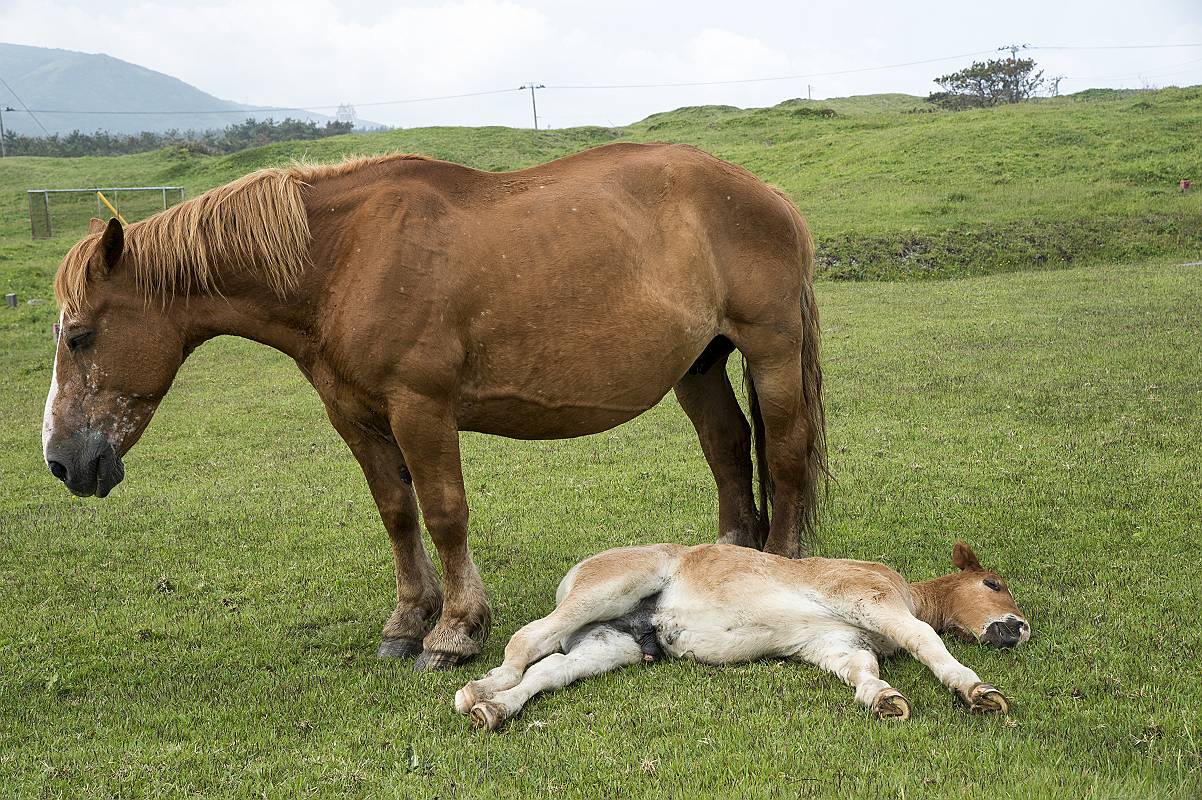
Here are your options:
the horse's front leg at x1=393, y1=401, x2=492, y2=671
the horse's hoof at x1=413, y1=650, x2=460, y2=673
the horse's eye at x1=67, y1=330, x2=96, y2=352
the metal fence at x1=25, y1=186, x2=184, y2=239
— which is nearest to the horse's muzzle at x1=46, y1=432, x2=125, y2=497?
the horse's eye at x1=67, y1=330, x2=96, y2=352

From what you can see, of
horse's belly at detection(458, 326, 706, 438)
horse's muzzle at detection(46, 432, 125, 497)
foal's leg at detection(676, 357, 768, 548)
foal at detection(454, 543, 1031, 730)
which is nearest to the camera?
foal at detection(454, 543, 1031, 730)

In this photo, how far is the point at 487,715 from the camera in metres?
4.16

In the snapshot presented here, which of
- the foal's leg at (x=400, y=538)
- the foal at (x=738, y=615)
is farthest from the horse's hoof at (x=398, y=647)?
the foal at (x=738, y=615)

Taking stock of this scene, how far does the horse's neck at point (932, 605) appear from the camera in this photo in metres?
4.94

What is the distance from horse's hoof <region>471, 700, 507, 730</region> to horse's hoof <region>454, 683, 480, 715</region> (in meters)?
0.04

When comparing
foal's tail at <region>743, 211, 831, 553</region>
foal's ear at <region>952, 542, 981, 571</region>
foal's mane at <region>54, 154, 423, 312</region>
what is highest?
foal's mane at <region>54, 154, 423, 312</region>

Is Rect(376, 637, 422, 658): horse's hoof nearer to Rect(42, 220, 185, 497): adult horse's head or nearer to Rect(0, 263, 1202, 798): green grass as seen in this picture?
Rect(0, 263, 1202, 798): green grass

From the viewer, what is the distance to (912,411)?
10438 mm

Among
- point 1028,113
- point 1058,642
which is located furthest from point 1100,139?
point 1058,642

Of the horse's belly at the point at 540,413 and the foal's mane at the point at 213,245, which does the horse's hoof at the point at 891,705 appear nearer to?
the horse's belly at the point at 540,413

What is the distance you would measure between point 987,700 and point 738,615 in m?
1.17

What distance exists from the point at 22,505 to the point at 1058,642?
8.48 meters

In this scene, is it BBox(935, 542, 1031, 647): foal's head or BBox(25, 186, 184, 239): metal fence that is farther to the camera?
BBox(25, 186, 184, 239): metal fence

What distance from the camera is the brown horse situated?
474 cm
